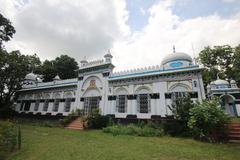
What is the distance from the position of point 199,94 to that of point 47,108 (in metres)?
19.6

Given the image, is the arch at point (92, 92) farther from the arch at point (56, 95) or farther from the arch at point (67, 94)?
the arch at point (56, 95)

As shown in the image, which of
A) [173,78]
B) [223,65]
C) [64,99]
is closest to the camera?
[173,78]

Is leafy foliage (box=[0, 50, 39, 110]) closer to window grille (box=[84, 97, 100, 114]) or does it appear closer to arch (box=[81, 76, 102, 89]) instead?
arch (box=[81, 76, 102, 89])

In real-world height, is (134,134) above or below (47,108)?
below

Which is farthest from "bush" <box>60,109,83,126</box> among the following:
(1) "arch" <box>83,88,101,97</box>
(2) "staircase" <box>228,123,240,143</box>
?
(2) "staircase" <box>228,123,240,143</box>

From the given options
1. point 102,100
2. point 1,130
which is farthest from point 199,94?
point 1,130

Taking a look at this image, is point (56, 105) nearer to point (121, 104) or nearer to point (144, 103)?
point (121, 104)

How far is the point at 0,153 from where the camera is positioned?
19.8 ft

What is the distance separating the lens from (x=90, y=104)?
16578mm

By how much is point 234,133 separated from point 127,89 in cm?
918

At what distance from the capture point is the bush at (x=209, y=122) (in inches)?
314

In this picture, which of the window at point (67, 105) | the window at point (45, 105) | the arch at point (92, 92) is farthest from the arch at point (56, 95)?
the arch at point (92, 92)

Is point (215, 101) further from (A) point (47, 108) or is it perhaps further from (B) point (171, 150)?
(A) point (47, 108)

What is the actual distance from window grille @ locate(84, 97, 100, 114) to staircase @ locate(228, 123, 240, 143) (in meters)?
12.0
